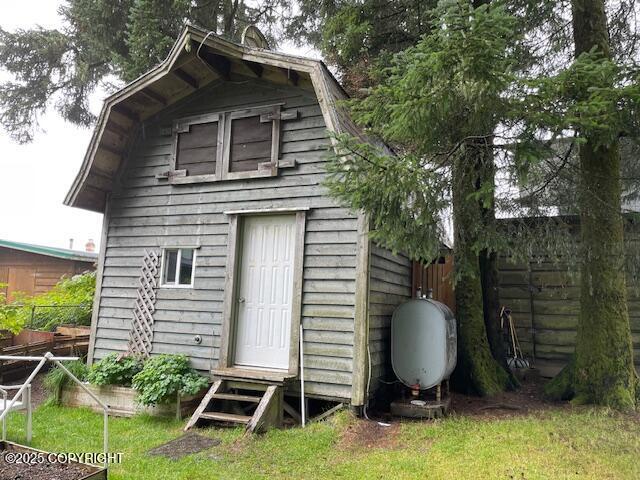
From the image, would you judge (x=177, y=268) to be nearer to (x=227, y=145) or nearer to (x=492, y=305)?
(x=227, y=145)

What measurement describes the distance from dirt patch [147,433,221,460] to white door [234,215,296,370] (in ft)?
4.50

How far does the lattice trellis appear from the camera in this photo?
6910 mm

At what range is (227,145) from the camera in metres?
6.87

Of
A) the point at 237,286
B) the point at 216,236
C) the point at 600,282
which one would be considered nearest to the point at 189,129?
the point at 216,236

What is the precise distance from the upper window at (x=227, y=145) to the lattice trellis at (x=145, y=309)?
1373mm

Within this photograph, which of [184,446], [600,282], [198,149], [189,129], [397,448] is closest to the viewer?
[397,448]

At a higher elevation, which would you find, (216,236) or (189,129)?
(189,129)

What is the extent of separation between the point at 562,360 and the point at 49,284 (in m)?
14.6

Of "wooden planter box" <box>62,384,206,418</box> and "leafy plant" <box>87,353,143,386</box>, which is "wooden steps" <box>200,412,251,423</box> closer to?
"wooden planter box" <box>62,384,206,418</box>

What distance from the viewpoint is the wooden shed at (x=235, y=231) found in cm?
575

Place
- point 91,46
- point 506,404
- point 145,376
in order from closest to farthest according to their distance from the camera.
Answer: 1. point 506,404
2. point 145,376
3. point 91,46

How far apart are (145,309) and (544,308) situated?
6.44 metres

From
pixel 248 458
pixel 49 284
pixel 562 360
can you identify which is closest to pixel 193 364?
pixel 248 458

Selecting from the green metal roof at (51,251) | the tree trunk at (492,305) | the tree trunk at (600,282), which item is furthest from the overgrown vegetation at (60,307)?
the tree trunk at (600,282)
